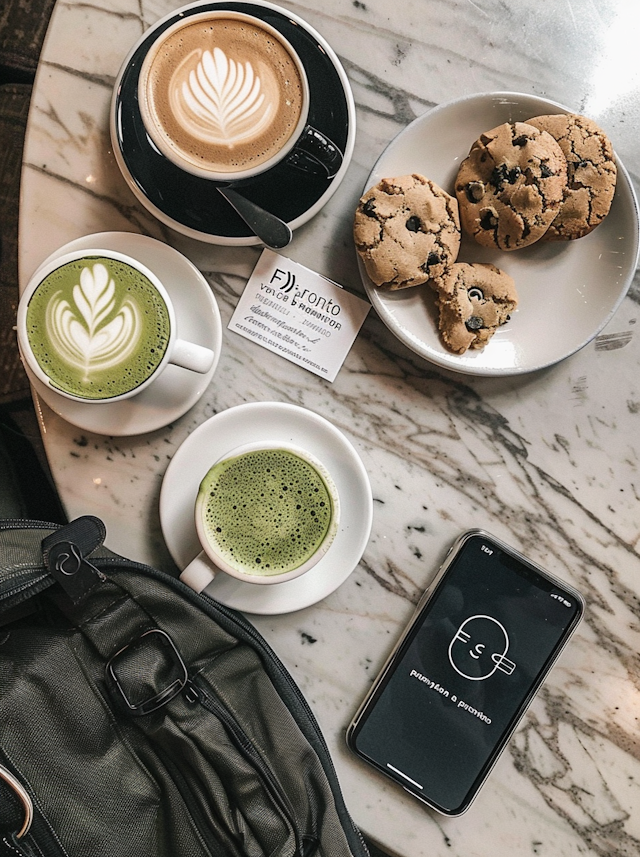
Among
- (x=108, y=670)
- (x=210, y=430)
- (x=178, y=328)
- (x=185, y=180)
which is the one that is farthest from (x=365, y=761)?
(x=185, y=180)

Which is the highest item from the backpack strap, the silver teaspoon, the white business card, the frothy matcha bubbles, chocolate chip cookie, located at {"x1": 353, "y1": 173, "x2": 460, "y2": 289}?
chocolate chip cookie, located at {"x1": 353, "y1": 173, "x2": 460, "y2": 289}

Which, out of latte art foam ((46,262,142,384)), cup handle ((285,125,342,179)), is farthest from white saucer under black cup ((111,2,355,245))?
latte art foam ((46,262,142,384))

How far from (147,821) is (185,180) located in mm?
803

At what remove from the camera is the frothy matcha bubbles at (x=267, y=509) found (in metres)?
0.86

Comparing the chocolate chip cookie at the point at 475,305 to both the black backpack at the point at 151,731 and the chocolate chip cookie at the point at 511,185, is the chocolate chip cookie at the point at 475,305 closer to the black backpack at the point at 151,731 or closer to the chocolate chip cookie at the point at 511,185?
the chocolate chip cookie at the point at 511,185

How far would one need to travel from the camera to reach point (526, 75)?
0.95 m

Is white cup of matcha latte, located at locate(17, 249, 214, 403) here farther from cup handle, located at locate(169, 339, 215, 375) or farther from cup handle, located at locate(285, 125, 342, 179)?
cup handle, located at locate(285, 125, 342, 179)

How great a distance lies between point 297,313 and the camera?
0.96 m

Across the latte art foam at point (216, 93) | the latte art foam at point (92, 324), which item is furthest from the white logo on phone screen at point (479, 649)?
the latte art foam at point (216, 93)

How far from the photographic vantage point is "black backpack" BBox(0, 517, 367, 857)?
81cm

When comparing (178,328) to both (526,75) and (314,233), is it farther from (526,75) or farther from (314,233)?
(526,75)

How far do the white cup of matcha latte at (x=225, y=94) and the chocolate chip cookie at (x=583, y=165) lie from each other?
0.31m

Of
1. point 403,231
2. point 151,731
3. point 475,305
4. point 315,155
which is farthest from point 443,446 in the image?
point 151,731

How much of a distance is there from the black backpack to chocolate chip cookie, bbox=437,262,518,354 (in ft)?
1.54
